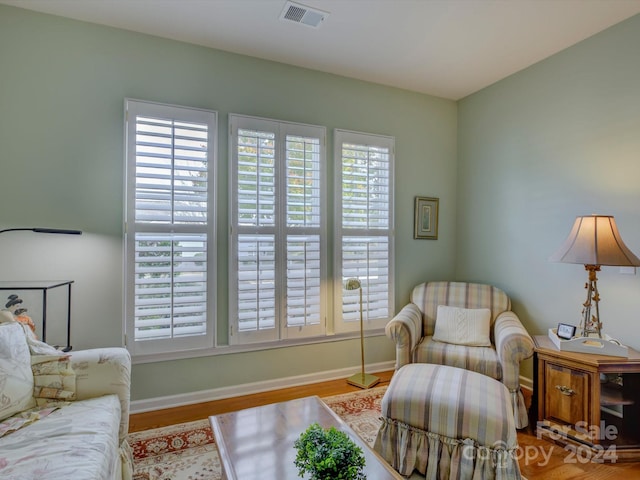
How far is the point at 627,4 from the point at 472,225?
1.97m

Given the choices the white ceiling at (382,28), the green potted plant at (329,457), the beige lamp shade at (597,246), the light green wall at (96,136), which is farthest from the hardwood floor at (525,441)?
the white ceiling at (382,28)

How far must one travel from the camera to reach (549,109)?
2799 mm

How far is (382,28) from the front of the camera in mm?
2441

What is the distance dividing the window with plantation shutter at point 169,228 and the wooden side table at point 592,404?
2410mm

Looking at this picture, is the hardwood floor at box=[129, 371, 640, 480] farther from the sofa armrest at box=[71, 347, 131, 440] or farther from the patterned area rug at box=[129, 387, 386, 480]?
the sofa armrest at box=[71, 347, 131, 440]

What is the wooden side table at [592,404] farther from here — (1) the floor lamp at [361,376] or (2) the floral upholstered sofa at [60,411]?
(2) the floral upholstered sofa at [60,411]

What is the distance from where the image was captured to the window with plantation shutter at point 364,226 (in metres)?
3.12

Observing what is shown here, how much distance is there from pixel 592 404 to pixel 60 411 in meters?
2.85

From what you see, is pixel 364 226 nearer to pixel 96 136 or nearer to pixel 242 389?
pixel 242 389

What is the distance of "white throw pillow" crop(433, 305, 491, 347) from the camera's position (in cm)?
270

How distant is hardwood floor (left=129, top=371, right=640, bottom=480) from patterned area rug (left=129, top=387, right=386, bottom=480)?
156 millimetres

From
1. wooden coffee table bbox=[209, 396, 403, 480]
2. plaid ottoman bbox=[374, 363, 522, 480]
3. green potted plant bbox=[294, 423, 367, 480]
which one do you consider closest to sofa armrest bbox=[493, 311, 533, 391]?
plaid ottoman bbox=[374, 363, 522, 480]

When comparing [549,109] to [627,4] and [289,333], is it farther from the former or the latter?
[289,333]

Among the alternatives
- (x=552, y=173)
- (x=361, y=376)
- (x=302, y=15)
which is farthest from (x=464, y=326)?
(x=302, y=15)
